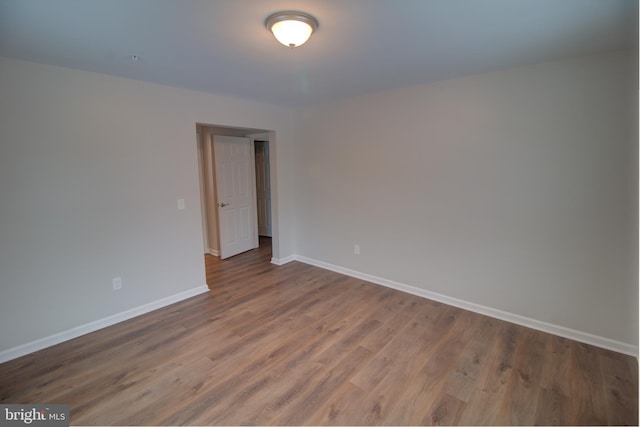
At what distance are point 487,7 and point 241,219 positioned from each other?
4.61m

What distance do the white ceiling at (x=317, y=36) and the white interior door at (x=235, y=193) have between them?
2.11 m

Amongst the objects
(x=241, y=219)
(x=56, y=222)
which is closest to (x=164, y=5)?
(x=56, y=222)

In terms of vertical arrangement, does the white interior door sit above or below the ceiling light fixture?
below

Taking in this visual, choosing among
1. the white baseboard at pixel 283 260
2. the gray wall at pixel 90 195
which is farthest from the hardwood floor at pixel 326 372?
the white baseboard at pixel 283 260

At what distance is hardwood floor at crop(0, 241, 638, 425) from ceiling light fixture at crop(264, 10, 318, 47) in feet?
7.50

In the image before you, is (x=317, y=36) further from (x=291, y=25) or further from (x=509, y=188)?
(x=509, y=188)

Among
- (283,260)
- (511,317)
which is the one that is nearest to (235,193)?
(283,260)

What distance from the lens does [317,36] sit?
79.2 inches

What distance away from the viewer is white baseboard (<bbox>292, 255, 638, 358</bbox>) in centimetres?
246

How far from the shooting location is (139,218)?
10.2 ft

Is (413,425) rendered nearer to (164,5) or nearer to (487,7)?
(487,7)

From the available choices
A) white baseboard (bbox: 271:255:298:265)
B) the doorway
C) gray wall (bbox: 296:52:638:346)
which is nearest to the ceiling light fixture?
gray wall (bbox: 296:52:638:346)

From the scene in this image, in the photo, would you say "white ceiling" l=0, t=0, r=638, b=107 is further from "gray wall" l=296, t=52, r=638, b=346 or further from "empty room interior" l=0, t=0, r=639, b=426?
"gray wall" l=296, t=52, r=638, b=346

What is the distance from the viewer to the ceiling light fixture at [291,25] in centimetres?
173
